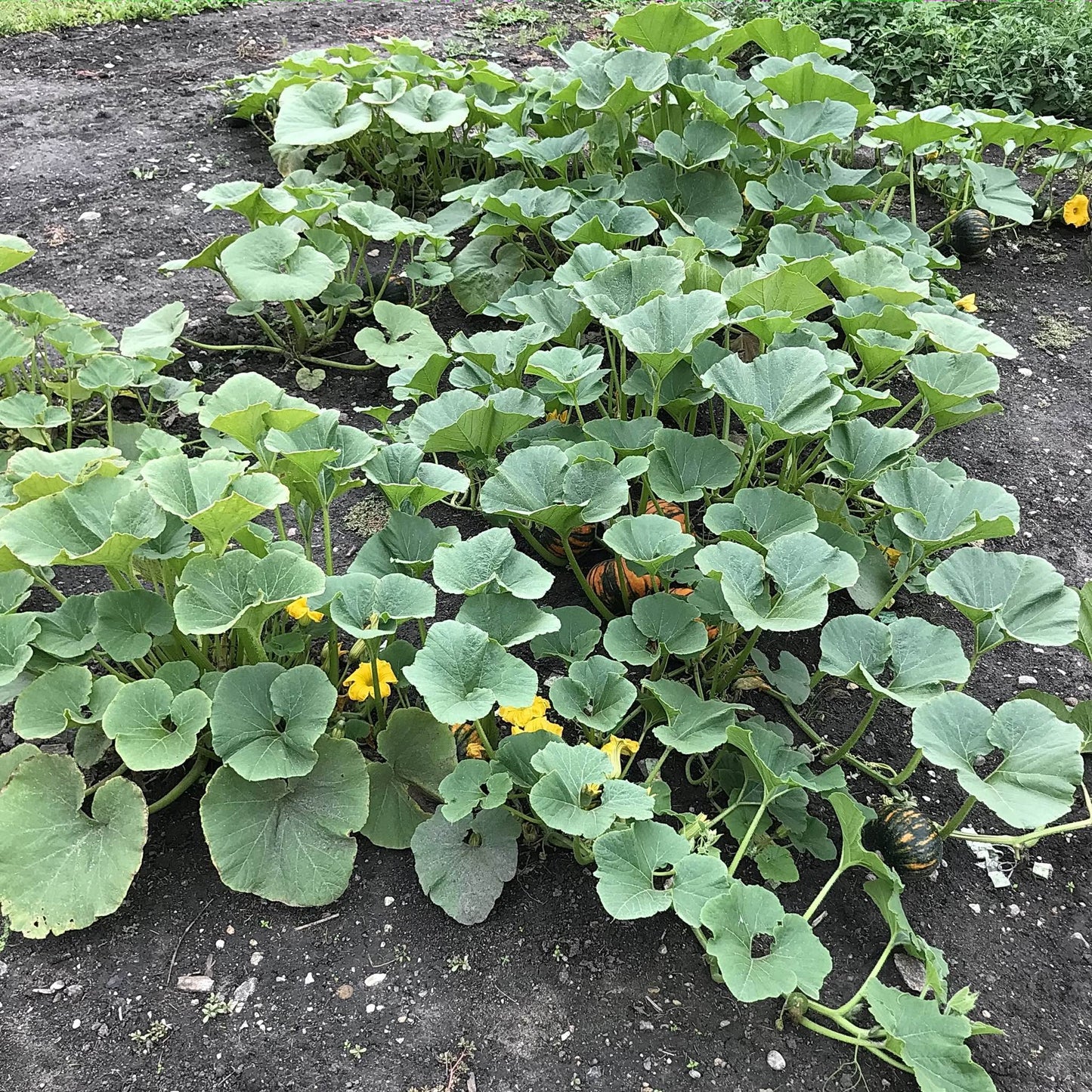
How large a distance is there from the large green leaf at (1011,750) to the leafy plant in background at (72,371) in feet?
8.10

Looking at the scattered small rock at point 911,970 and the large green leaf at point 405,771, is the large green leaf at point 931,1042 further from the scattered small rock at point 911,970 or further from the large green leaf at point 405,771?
the large green leaf at point 405,771

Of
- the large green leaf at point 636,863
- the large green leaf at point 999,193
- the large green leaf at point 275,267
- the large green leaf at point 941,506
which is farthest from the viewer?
the large green leaf at point 999,193

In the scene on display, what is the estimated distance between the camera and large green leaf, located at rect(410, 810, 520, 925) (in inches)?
77.2

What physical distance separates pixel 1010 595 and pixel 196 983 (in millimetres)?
1911

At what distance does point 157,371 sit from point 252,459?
753 mm

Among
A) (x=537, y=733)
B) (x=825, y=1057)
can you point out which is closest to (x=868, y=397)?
(x=537, y=733)

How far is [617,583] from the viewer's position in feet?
8.14

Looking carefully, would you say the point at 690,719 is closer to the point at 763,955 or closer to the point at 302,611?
the point at 763,955

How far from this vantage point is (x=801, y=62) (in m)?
3.43

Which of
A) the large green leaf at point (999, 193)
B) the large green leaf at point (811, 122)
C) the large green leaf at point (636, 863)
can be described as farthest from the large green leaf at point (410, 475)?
the large green leaf at point (999, 193)

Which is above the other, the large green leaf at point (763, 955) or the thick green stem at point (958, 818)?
the large green leaf at point (763, 955)

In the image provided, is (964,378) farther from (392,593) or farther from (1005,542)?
(392,593)

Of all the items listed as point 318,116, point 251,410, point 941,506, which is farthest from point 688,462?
point 318,116

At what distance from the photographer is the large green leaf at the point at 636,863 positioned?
1.67m
